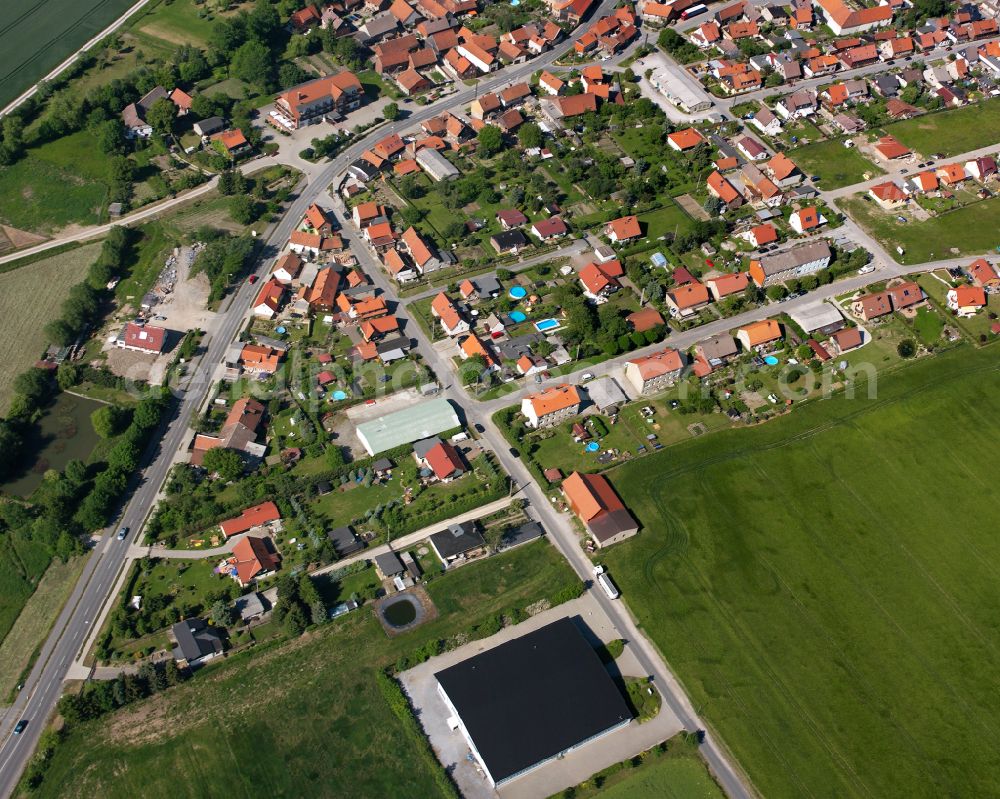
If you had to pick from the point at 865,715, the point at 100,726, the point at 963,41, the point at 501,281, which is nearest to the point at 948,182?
the point at 963,41

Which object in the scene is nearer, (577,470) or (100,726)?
(100,726)

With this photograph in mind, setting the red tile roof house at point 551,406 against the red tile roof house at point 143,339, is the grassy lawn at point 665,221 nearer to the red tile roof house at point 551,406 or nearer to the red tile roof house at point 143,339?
the red tile roof house at point 551,406

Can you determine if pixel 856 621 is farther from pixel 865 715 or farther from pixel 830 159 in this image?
pixel 830 159

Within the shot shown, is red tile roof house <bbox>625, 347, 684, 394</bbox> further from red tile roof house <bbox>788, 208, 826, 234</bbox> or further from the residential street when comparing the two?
red tile roof house <bbox>788, 208, 826, 234</bbox>

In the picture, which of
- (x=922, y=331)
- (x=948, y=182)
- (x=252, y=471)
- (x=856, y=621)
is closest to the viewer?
(x=856, y=621)

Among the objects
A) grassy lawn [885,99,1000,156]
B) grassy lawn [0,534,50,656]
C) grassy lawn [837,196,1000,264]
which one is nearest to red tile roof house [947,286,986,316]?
grassy lawn [837,196,1000,264]

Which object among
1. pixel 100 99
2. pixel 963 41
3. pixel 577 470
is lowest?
pixel 963 41

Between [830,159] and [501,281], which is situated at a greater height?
[501,281]
